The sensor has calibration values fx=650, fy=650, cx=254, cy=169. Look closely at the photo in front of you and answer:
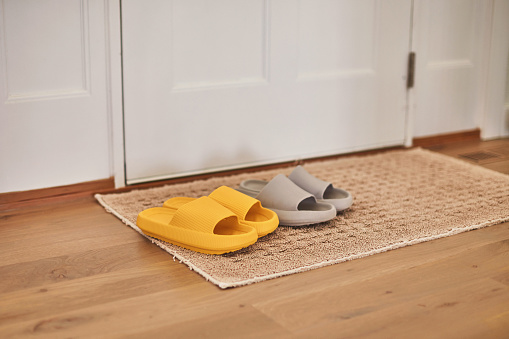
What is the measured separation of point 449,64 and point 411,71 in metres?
0.22

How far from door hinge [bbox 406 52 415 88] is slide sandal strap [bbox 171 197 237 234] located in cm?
126

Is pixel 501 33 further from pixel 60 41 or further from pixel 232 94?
pixel 60 41

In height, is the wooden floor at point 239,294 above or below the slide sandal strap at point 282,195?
below

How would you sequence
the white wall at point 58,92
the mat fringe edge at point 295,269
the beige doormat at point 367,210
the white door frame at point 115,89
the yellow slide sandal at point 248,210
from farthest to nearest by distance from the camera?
1. the white door frame at point 115,89
2. the white wall at point 58,92
3. the yellow slide sandal at point 248,210
4. the beige doormat at point 367,210
5. the mat fringe edge at point 295,269

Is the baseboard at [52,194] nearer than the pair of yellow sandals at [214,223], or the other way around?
the pair of yellow sandals at [214,223]

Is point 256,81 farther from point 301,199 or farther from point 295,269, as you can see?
point 295,269

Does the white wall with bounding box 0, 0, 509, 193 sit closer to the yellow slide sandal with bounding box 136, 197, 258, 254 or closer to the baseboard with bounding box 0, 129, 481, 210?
the baseboard with bounding box 0, 129, 481, 210

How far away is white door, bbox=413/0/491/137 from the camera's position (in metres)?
2.62

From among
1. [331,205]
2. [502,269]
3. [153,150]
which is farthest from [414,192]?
[153,150]

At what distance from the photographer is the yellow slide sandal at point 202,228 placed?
156cm

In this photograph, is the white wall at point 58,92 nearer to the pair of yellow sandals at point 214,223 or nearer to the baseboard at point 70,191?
the baseboard at point 70,191

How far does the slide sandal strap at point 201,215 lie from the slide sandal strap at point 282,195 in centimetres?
18

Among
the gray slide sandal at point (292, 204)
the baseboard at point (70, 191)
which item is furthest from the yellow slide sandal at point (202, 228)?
the baseboard at point (70, 191)

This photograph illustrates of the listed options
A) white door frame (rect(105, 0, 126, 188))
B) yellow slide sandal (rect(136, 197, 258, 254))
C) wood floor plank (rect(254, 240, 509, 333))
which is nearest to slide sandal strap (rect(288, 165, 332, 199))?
yellow slide sandal (rect(136, 197, 258, 254))
